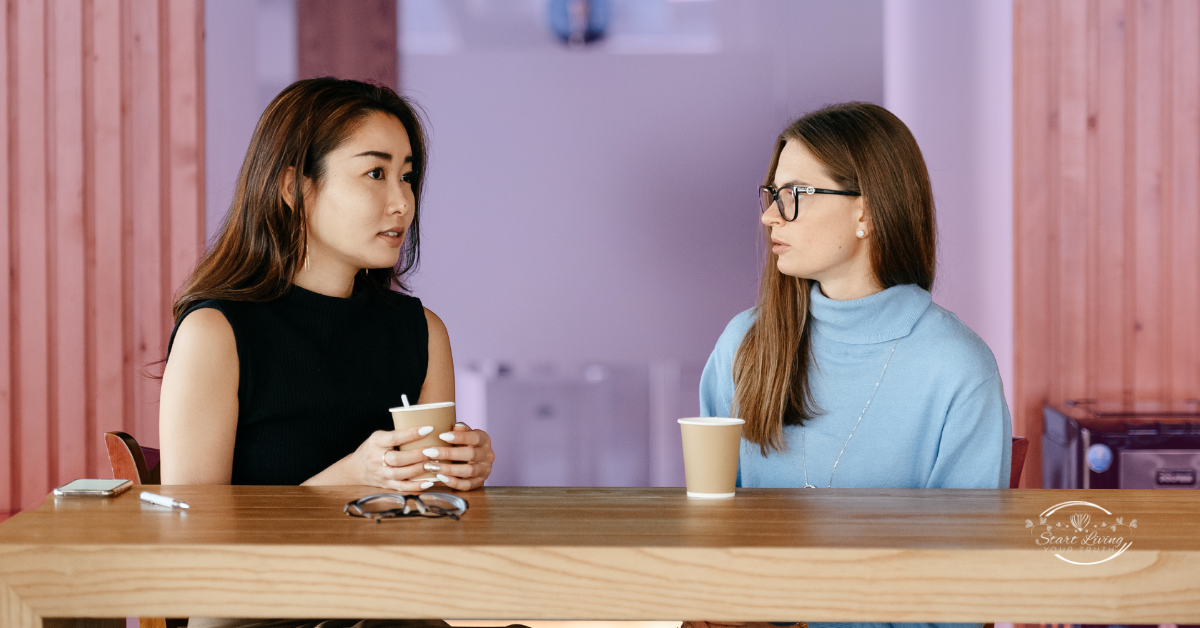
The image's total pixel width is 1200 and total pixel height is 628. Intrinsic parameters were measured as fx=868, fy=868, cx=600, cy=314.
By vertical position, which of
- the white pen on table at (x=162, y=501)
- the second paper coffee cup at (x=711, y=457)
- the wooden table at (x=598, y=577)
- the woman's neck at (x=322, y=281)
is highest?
the woman's neck at (x=322, y=281)

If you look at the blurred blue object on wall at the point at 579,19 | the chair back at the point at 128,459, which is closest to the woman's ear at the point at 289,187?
the chair back at the point at 128,459

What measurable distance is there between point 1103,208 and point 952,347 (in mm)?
1724

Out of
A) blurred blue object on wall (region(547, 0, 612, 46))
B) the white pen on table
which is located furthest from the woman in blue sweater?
blurred blue object on wall (region(547, 0, 612, 46))

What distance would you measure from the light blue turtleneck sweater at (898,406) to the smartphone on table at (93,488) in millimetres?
987

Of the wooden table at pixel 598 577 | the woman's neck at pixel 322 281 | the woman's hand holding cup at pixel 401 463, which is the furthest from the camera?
the woman's neck at pixel 322 281

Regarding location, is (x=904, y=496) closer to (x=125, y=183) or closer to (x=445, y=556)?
(x=445, y=556)

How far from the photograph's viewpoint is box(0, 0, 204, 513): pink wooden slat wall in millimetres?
2785

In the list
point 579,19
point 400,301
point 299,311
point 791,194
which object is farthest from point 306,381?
point 579,19

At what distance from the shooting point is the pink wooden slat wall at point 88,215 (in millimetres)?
2785

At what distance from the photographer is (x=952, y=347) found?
4.71 feet

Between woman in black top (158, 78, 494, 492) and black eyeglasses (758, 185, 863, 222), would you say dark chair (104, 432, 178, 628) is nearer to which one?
woman in black top (158, 78, 494, 492)

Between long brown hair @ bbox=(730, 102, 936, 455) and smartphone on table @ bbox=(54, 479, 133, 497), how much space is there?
3.14 ft

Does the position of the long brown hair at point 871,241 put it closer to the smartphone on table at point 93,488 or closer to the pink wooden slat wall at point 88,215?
the smartphone on table at point 93,488

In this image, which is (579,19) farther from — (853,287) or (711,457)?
(711,457)
